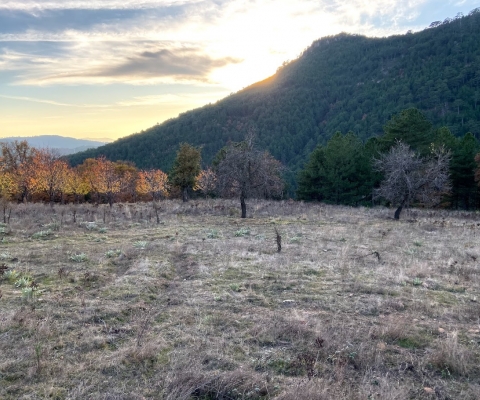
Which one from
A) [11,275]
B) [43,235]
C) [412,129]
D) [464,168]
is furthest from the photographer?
[412,129]

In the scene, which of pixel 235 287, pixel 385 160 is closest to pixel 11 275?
pixel 235 287

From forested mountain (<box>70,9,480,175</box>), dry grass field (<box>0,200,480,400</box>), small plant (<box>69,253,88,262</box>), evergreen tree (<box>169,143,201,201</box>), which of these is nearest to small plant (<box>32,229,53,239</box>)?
dry grass field (<box>0,200,480,400</box>)

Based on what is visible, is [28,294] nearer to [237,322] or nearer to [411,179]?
[237,322]

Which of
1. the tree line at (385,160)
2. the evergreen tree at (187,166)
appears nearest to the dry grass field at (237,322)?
the tree line at (385,160)

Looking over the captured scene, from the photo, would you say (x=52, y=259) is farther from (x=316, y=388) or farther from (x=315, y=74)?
(x=315, y=74)

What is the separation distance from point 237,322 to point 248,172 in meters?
17.9

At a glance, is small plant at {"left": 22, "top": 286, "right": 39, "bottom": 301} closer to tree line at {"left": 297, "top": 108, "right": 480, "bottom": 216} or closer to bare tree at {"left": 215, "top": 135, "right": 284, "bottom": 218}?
bare tree at {"left": 215, "top": 135, "right": 284, "bottom": 218}

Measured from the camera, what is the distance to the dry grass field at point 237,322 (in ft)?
15.1

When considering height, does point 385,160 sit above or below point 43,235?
above

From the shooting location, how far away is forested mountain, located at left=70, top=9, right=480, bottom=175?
101875 mm

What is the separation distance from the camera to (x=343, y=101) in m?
142

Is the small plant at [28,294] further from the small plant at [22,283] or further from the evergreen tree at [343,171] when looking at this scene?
the evergreen tree at [343,171]

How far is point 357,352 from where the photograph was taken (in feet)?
17.7

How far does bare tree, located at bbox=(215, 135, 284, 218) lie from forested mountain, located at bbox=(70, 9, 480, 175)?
73.8 metres
